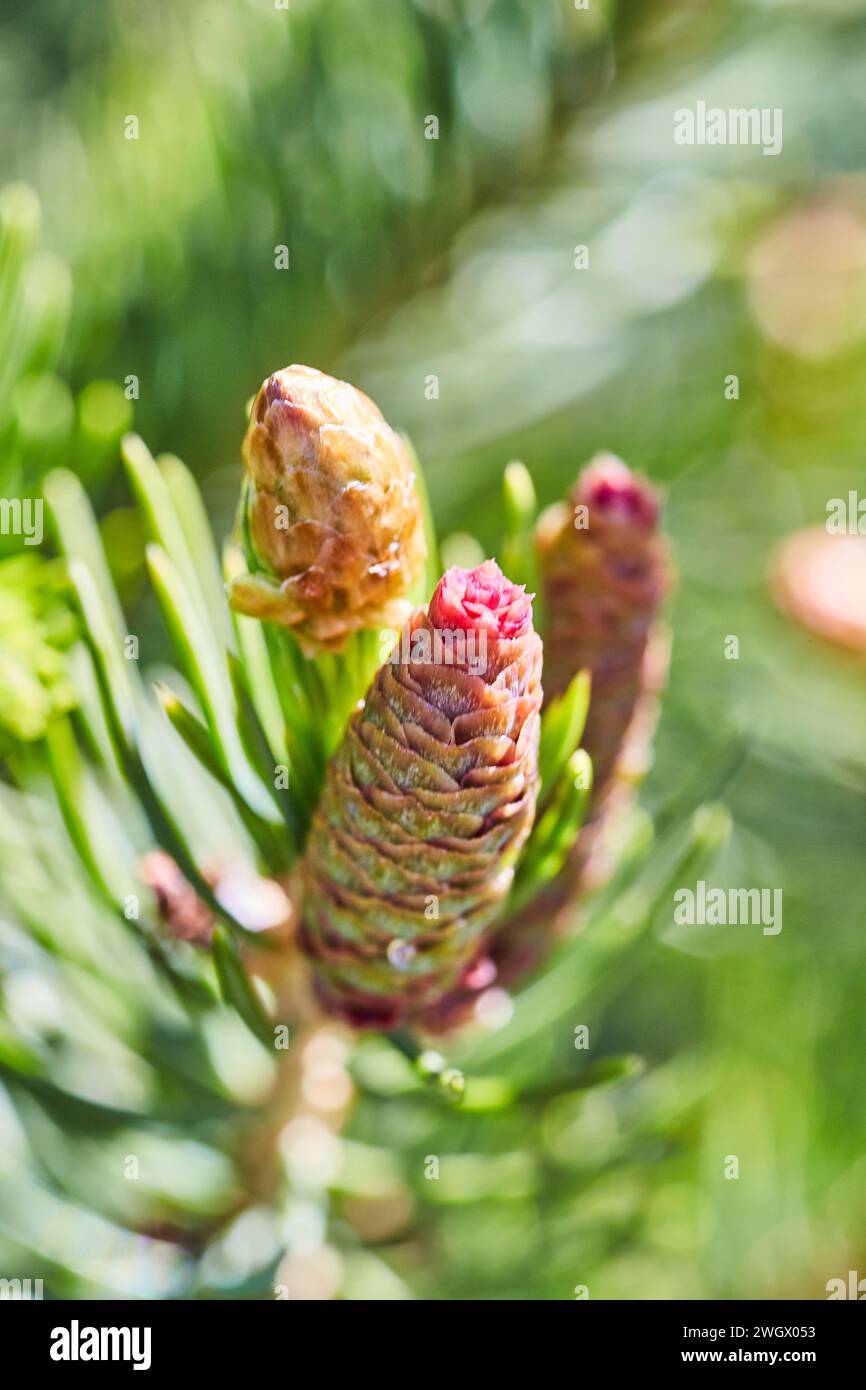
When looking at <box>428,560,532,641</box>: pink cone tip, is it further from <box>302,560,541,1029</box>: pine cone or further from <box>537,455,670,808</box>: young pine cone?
<box>537,455,670,808</box>: young pine cone

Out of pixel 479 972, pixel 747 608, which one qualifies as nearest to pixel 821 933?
pixel 747 608

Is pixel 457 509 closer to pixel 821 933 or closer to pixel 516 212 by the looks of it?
pixel 516 212

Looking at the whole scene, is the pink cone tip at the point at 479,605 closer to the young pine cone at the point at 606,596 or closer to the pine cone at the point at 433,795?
the pine cone at the point at 433,795

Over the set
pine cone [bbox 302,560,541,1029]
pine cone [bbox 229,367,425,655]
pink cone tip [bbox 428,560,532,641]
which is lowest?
pine cone [bbox 302,560,541,1029]

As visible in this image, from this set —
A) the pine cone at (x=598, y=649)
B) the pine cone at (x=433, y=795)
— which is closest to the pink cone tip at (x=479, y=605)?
the pine cone at (x=433, y=795)

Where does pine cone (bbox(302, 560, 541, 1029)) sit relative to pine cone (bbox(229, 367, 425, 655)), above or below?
below

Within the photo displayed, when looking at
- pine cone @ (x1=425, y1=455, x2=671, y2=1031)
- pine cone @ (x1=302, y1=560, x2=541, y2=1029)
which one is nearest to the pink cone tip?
pine cone @ (x1=302, y1=560, x2=541, y2=1029)

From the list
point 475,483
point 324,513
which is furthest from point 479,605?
point 475,483

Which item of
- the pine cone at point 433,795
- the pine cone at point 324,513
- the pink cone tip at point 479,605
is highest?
the pine cone at point 324,513
